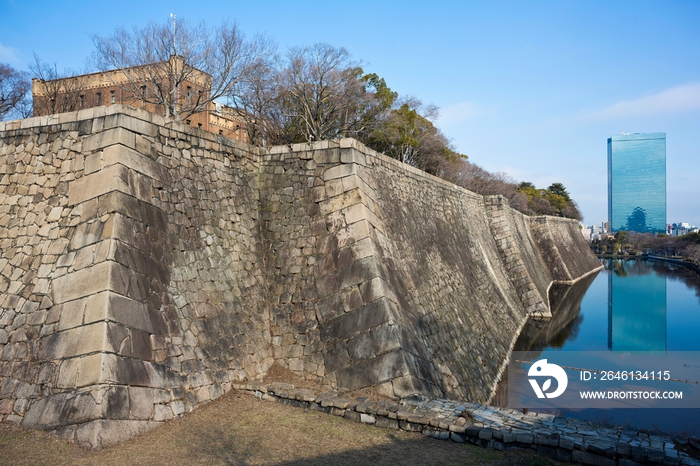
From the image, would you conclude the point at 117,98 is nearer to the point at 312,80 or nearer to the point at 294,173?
the point at 312,80

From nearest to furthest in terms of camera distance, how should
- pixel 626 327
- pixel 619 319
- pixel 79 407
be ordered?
pixel 79 407 → pixel 626 327 → pixel 619 319

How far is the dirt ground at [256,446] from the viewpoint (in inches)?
199

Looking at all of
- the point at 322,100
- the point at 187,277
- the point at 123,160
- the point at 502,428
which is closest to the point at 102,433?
the point at 187,277

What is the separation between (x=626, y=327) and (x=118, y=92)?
1215 inches

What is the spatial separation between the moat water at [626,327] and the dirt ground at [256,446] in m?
6.55

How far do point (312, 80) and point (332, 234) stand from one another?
655 inches

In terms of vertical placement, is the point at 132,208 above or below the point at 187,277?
above

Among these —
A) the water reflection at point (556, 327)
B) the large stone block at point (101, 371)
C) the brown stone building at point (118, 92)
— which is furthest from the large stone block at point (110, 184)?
the brown stone building at point (118, 92)

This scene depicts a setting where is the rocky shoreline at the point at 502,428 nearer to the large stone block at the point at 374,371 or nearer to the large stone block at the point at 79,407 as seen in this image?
the large stone block at the point at 374,371

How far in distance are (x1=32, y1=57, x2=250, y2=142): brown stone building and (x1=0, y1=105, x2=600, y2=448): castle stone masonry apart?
13647 mm

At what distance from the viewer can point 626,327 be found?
83.1 feet

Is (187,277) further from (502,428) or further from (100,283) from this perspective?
(502,428)

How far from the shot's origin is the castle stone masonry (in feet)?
19.1

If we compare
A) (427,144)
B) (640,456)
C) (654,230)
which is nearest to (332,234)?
(640,456)
